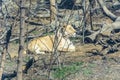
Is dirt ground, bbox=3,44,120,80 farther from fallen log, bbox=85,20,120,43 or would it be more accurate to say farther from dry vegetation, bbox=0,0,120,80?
fallen log, bbox=85,20,120,43

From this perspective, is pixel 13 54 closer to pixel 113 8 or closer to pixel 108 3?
pixel 113 8

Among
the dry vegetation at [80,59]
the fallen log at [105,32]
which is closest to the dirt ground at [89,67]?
the dry vegetation at [80,59]

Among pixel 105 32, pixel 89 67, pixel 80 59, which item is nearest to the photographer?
pixel 89 67

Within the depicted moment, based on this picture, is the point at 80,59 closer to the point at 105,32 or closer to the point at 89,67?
the point at 89,67

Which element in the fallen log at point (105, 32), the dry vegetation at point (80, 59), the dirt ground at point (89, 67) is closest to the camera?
the dry vegetation at point (80, 59)

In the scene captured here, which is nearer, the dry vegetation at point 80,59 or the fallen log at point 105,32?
the dry vegetation at point 80,59

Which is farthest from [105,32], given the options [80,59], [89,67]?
[89,67]

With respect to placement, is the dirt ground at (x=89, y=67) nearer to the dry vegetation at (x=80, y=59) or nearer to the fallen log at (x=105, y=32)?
the dry vegetation at (x=80, y=59)

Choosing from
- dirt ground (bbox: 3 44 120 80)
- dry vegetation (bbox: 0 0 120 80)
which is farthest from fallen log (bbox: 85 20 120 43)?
dirt ground (bbox: 3 44 120 80)

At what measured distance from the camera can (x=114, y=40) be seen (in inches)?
390

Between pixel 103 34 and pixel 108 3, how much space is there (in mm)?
7847

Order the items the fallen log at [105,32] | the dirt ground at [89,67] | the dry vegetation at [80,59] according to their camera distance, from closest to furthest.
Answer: the dry vegetation at [80,59] → the dirt ground at [89,67] → the fallen log at [105,32]

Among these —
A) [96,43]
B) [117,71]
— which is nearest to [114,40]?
[96,43]

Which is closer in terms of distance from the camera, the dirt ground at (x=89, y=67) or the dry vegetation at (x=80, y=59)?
the dry vegetation at (x=80, y=59)
